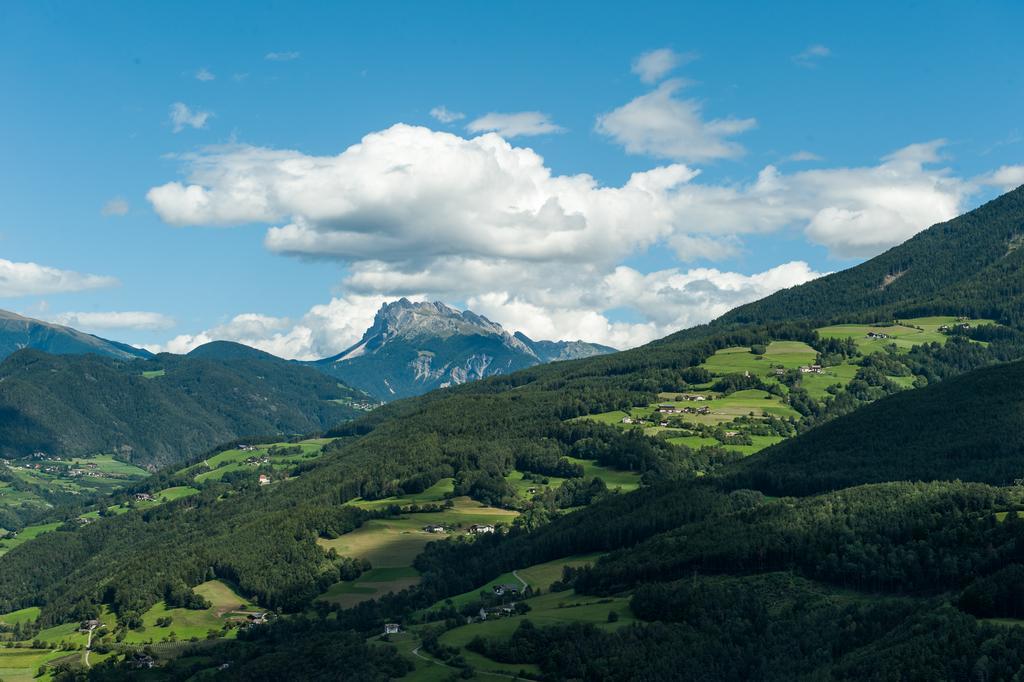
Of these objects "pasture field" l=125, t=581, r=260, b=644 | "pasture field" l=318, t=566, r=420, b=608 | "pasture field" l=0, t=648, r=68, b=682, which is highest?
"pasture field" l=318, t=566, r=420, b=608

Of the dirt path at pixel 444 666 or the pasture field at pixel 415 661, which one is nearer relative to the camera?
the dirt path at pixel 444 666

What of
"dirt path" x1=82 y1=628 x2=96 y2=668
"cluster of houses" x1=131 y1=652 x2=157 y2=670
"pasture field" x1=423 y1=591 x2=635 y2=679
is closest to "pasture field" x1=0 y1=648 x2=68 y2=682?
"dirt path" x1=82 y1=628 x2=96 y2=668

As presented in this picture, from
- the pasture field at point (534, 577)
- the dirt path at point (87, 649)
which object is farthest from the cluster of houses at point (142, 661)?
the pasture field at point (534, 577)

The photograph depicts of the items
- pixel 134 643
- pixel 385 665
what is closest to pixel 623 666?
pixel 385 665

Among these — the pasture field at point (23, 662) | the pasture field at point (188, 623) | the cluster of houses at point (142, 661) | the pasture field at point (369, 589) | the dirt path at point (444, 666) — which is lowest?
the pasture field at point (23, 662)

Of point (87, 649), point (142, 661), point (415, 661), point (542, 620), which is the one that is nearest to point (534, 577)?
point (542, 620)

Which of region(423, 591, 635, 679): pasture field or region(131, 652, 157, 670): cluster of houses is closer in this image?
region(423, 591, 635, 679): pasture field

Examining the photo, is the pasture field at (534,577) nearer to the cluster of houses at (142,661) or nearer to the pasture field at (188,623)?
the pasture field at (188,623)

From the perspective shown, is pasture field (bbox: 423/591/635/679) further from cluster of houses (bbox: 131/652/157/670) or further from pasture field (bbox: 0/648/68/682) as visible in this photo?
pasture field (bbox: 0/648/68/682)

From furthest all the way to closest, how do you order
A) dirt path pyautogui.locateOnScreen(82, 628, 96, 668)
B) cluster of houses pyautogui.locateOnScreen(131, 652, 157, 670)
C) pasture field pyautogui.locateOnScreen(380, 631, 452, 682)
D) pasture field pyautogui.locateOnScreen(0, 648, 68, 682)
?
dirt path pyautogui.locateOnScreen(82, 628, 96, 668) → pasture field pyautogui.locateOnScreen(0, 648, 68, 682) → cluster of houses pyautogui.locateOnScreen(131, 652, 157, 670) → pasture field pyautogui.locateOnScreen(380, 631, 452, 682)

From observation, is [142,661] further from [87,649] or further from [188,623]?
[188,623]

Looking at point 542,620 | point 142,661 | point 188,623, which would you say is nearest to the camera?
point 542,620

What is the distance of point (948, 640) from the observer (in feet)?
322

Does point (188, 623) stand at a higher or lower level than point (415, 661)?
lower
